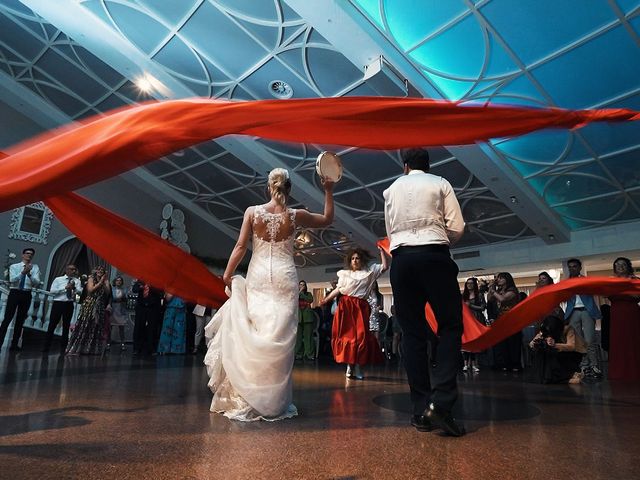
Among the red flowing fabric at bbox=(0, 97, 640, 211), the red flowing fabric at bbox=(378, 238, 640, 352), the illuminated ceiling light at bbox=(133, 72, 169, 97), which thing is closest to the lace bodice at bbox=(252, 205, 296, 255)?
the red flowing fabric at bbox=(0, 97, 640, 211)

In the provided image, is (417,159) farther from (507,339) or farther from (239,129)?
(507,339)

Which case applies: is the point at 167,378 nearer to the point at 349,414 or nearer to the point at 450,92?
the point at 349,414

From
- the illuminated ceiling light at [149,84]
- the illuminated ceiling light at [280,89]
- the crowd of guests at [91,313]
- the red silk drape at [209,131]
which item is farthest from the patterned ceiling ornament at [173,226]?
the red silk drape at [209,131]

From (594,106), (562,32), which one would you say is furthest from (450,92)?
(594,106)

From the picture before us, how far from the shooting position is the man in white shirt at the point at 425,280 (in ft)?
6.85

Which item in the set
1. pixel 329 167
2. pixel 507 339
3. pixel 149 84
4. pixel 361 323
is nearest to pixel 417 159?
pixel 329 167

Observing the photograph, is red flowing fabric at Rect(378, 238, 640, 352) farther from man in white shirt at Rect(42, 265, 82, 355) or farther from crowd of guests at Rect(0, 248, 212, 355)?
man in white shirt at Rect(42, 265, 82, 355)

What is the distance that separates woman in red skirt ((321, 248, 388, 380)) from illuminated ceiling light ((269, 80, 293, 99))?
21.4 ft

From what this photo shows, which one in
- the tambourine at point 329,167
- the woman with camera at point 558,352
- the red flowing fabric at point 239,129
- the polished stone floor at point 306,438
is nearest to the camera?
the polished stone floor at point 306,438

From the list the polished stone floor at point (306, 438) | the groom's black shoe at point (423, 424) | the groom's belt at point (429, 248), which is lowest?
the polished stone floor at point (306, 438)

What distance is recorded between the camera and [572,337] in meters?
4.67

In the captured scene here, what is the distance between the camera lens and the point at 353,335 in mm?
4809

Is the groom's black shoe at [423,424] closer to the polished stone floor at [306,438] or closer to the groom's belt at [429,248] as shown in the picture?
the polished stone floor at [306,438]

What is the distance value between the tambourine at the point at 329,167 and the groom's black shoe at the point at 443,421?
1378 millimetres
